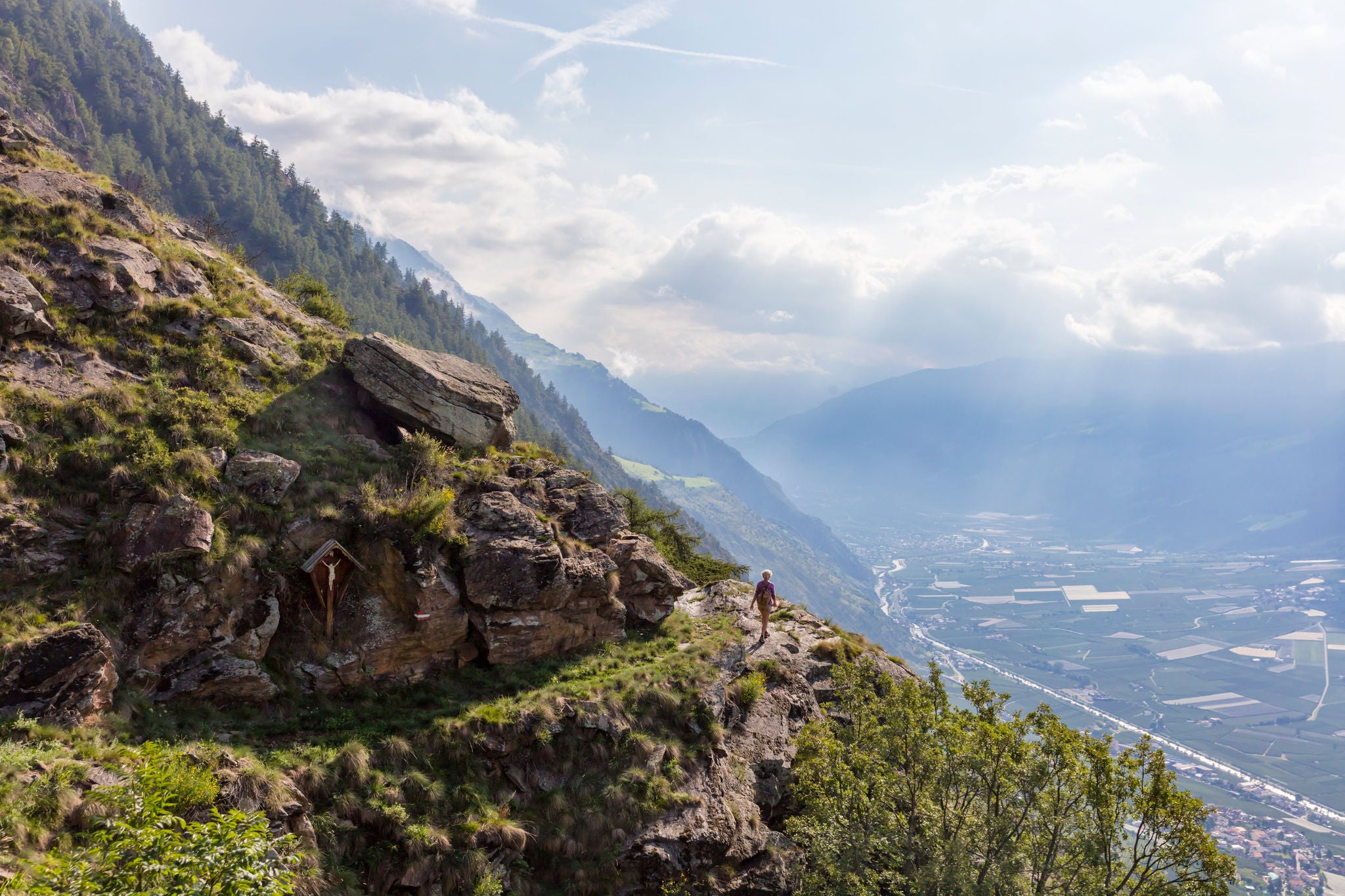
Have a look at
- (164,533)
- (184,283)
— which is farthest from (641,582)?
(184,283)

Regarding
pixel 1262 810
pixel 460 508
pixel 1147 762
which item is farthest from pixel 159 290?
pixel 1262 810

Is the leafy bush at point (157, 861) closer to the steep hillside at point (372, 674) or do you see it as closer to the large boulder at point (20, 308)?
the steep hillside at point (372, 674)

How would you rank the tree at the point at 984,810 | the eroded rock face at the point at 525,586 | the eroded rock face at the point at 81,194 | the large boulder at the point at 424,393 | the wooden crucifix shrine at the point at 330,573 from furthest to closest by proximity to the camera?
the large boulder at the point at 424,393 < the eroded rock face at the point at 81,194 < the eroded rock face at the point at 525,586 < the wooden crucifix shrine at the point at 330,573 < the tree at the point at 984,810

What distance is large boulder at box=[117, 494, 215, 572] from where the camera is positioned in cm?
1809

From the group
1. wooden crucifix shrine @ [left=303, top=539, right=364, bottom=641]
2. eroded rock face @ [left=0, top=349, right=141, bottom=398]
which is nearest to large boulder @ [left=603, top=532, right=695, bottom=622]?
wooden crucifix shrine @ [left=303, top=539, right=364, bottom=641]

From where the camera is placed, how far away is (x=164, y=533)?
1853 cm

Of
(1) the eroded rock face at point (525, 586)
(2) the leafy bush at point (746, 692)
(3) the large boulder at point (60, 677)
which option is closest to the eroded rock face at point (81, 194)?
(3) the large boulder at point (60, 677)

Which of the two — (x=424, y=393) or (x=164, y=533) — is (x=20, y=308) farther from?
(x=424, y=393)

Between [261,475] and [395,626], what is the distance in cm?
705

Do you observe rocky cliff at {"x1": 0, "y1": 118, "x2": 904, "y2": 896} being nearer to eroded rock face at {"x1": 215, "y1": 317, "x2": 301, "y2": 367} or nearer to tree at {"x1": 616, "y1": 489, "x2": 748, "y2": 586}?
eroded rock face at {"x1": 215, "y1": 317, "x2": 301, "y2": 367}

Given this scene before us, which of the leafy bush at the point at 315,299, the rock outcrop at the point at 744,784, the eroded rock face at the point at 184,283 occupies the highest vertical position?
the leafy bush at the point at 315,299

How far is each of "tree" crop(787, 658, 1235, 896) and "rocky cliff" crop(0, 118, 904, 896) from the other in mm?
3066

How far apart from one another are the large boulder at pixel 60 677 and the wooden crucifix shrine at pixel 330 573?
534 cm

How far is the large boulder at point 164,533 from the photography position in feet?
59.4
